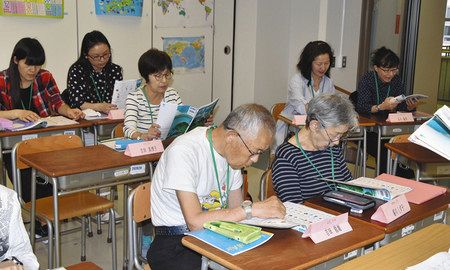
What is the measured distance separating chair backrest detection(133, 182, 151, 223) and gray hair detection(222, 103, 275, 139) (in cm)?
53

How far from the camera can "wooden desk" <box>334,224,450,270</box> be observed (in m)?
1.75

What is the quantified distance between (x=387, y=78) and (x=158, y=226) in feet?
10.1

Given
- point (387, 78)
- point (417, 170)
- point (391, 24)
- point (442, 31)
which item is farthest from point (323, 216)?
point (442, 31)

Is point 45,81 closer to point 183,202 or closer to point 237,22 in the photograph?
point 183,202

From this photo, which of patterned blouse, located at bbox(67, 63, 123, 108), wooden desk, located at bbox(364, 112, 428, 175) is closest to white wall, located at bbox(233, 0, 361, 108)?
wooden desk, located at bbox(364, 112, 428, 175)

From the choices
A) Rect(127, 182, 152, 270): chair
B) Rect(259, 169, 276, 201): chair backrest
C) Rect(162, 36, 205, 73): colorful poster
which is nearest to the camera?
Rect(127, 182, 152, 270): chair

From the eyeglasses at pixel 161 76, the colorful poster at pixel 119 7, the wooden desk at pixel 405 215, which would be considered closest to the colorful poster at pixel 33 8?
the colorful poster at pixel 119 7

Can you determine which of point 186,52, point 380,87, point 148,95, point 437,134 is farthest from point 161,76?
point 186,52

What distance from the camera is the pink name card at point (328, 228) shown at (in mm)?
1922

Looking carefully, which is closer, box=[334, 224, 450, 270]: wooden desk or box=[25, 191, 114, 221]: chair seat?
box=[334, 224, 450, 270]: wooden desk

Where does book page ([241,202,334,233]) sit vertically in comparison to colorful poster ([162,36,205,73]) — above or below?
below

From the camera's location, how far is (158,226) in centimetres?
225

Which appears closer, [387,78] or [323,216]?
[323,216]

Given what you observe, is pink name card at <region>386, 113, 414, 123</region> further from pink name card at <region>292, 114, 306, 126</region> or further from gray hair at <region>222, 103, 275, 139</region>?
gray hair at <region>222, 103, 275, 139</region>
